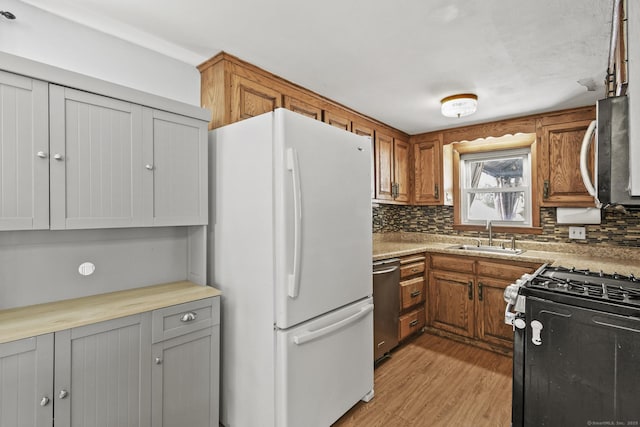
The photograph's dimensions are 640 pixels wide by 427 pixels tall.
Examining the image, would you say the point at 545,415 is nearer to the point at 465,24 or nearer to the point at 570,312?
the point at 570,312

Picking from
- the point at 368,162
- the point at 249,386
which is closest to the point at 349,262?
the point at 368,162

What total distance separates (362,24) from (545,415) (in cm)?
214

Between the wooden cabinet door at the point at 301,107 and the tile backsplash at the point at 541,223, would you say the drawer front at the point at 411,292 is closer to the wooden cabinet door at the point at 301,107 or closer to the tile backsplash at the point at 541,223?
the tile backsplash at the point at 541,223

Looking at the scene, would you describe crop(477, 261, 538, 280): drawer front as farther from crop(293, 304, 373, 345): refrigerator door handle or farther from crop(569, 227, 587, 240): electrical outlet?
crop(293, 304, 373, 345): refrigerator door handle

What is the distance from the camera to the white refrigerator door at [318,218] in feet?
5.32

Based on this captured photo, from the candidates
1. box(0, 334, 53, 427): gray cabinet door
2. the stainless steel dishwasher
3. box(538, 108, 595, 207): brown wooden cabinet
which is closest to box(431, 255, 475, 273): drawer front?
the stainless steel dishwasher

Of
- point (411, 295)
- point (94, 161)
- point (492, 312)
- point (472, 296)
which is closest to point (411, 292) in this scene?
point (411, 295)

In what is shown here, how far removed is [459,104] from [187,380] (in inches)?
108

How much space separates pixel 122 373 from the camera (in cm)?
148

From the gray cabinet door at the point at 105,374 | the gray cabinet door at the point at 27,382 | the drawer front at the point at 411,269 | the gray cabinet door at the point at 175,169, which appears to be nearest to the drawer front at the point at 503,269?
the drawer front at the point at 411,269

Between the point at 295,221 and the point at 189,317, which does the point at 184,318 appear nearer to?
the point at 189,317

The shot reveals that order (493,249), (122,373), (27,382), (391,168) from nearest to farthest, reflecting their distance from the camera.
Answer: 1. (27,382)
2. (122,373)
3. (493,249)
4. (391,168)

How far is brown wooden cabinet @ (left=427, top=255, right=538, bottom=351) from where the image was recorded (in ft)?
9.37

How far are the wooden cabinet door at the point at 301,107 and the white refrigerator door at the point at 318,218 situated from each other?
648 mm
